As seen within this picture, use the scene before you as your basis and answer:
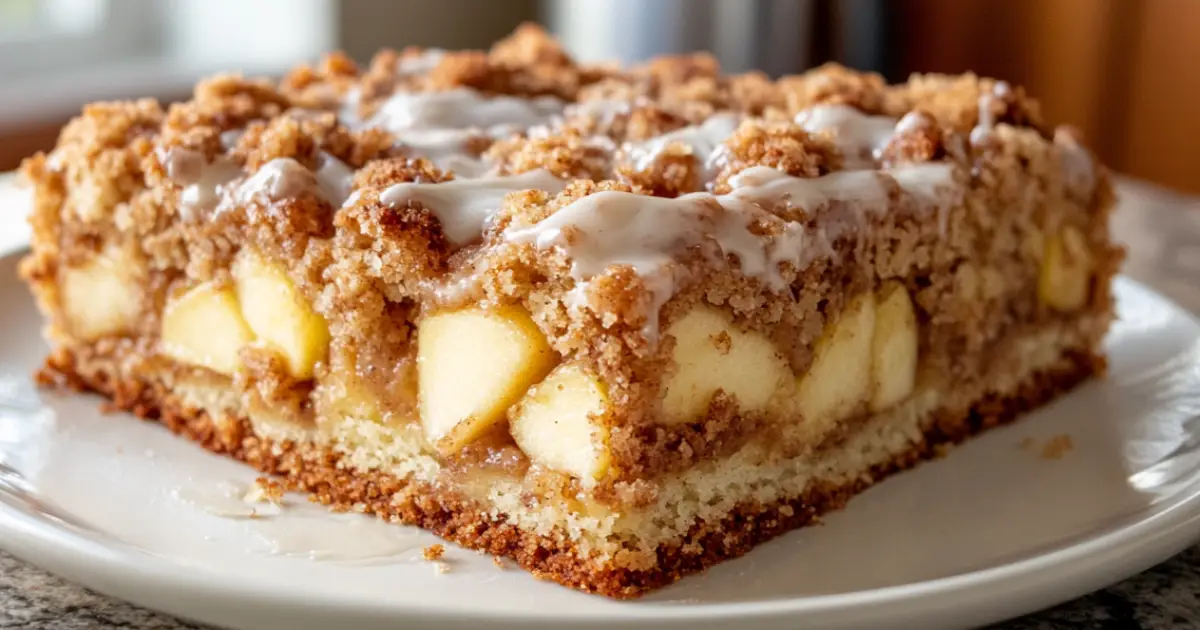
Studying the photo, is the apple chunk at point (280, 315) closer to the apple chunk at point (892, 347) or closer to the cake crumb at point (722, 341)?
the cake crumb at point (722, 341)

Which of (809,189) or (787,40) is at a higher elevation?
(809,189)

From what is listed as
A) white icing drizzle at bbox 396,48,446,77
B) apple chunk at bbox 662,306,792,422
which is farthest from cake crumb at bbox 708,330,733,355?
white icing drizzle at bbox 396,48,446,77

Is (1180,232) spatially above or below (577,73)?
below

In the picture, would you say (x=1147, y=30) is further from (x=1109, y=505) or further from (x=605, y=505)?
(x=605, y=505)

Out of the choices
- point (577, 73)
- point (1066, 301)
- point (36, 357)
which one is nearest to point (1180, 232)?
point (1066, 301)

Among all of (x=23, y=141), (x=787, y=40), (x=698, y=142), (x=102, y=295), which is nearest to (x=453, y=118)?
(x=698, y=142)

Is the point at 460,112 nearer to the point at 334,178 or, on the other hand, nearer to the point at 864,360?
the point at 334,178
